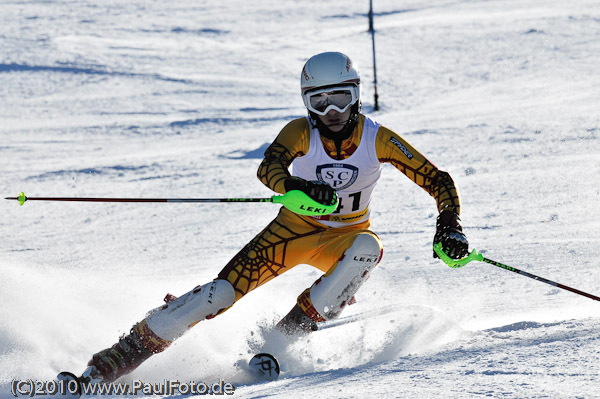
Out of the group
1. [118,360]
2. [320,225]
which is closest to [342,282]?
[320,225]

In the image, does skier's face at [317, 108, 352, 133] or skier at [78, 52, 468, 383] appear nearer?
skier at [78, 52, 468, 383]

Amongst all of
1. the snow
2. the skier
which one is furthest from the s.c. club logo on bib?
the snow

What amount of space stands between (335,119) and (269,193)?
14.6 feet

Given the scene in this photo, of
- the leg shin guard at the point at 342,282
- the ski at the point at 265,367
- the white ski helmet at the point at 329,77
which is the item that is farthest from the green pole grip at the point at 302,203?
the ski at the point at 265,367

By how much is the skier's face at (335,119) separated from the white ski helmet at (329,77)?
0.12 ft

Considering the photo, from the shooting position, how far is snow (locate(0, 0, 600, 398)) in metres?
3.76

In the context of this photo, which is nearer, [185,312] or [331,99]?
[185,312]

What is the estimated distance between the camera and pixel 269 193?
8438 millimetres

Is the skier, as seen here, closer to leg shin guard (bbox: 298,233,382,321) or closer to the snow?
leg shin guard (bbox: 298,233,382,321)

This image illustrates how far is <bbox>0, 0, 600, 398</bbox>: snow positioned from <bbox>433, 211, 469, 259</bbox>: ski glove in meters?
0.45

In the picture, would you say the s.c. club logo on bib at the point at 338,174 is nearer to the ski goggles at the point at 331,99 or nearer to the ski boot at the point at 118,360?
the ski goggles at the point at 331,99

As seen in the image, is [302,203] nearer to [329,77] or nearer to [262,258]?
[262,258]

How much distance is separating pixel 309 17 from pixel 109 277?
17066 millimetres

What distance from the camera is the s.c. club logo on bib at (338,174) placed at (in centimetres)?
411
